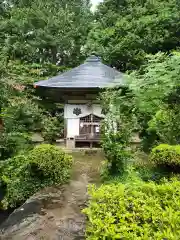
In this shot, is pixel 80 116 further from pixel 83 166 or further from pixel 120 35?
pixel 120 35

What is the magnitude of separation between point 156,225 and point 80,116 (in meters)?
11.1

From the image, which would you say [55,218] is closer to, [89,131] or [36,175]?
[36,175]

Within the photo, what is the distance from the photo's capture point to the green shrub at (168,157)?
22.4 ft

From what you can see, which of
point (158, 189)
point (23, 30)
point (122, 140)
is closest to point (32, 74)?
point (23, 30)

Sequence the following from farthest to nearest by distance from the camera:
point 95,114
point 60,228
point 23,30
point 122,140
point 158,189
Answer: point 23,30 < point 95,114 < point 122,140 < point 60,228 < point 158,189

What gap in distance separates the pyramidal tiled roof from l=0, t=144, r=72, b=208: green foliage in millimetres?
5773

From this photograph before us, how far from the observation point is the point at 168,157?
22.7 feet

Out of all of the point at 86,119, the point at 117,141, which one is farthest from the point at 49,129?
the point at 117,141

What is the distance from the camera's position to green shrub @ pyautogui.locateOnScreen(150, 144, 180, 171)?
6.82 meters

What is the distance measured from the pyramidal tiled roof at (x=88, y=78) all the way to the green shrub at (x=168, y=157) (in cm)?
539

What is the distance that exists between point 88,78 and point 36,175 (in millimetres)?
7621

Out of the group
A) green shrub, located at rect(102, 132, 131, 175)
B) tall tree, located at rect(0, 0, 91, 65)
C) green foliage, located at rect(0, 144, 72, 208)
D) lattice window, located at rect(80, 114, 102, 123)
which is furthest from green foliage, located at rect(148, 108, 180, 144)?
tall tree, located at rect(0, 0, 91, 65)

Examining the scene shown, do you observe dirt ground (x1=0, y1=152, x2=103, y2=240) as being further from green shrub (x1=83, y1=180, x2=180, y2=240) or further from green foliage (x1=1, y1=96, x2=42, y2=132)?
green foliage (x1=1, y1=96, x2=42, y2=132)

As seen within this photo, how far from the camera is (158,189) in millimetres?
3285
